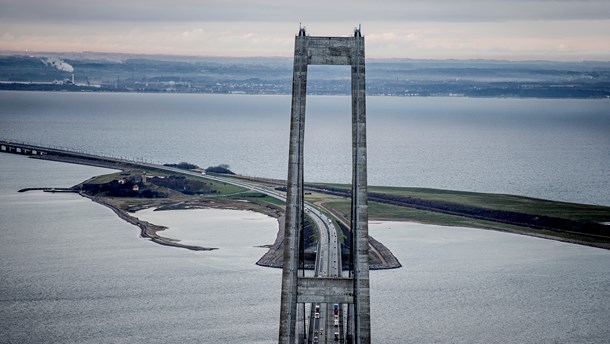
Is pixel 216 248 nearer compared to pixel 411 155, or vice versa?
pixel 216 248

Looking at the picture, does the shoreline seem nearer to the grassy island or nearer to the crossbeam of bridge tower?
the grassy island

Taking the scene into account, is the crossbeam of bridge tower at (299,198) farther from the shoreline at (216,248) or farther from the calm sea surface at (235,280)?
the shoreline at (216,248)

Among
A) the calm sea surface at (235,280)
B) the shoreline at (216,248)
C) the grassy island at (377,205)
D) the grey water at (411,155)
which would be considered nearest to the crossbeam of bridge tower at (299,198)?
the calm sea surface at (235,280)

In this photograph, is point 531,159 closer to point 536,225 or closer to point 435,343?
point 536,225

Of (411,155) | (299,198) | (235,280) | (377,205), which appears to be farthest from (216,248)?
(411,155)

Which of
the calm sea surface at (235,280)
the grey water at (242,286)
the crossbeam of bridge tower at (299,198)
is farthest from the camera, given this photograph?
the calm sea surface at (235,280)

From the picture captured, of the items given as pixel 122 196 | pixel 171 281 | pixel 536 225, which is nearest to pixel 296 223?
pixel 171 281

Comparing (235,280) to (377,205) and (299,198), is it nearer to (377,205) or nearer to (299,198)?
(299,198)
